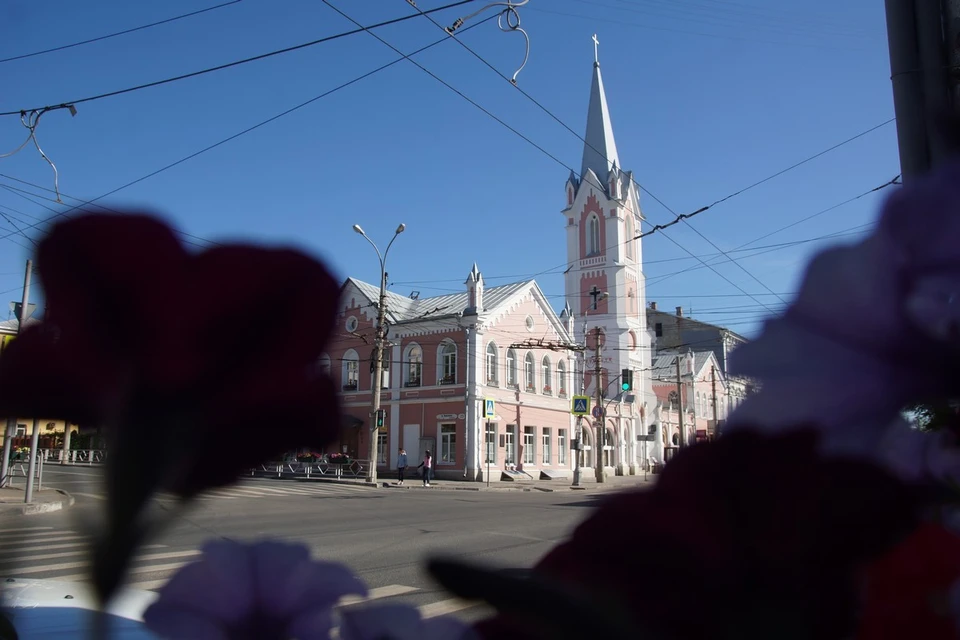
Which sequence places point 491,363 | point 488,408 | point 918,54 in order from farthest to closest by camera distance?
1. point 491,363
2. point 488,408
3. point 918,54

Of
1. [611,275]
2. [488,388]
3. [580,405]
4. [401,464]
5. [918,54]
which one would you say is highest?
[611,275]

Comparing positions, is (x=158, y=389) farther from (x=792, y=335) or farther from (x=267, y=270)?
(x=792, y=335)

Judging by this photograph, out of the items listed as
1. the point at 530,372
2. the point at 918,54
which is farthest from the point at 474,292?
the point at 918,54

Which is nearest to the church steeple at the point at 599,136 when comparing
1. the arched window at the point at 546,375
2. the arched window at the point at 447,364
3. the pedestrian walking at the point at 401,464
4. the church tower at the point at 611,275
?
the church tower at the point at 611,275

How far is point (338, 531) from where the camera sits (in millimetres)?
6812

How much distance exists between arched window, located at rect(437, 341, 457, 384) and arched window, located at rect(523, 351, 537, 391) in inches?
109

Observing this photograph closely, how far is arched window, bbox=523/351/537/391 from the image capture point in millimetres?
21484

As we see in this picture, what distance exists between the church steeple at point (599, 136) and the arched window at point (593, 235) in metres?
1.64

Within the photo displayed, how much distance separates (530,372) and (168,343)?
21.6 metres

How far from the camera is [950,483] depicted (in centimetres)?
20

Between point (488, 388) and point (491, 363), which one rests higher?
point (491, 363)

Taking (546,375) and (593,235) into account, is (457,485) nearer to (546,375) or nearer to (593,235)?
(546,375)

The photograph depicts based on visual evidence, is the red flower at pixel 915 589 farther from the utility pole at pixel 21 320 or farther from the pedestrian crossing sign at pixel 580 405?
the pedestrian crossing sign at pixel 580 405

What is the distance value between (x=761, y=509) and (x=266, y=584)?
0.17 metres
